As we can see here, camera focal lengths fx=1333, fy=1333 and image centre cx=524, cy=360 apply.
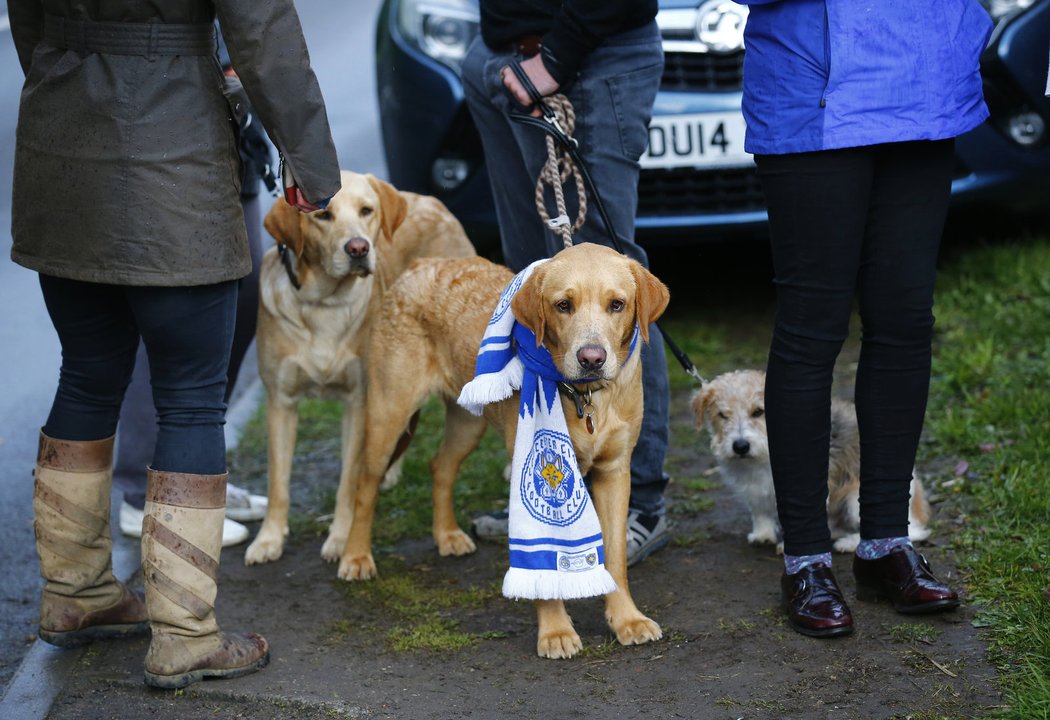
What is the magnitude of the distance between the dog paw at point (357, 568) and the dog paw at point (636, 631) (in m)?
0.99

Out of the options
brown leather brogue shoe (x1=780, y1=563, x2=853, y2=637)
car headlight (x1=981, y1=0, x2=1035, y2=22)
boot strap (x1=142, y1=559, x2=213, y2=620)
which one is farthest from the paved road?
car headlight (x1=981, y1=0, x2=1035, y2=22)

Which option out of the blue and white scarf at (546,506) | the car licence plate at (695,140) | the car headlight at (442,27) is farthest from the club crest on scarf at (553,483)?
the car headlight at (442,27)

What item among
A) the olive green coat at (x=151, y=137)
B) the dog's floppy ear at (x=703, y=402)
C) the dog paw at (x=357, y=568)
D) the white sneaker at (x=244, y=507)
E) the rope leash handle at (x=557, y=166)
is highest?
the olive green coat at (x=151, y=137)

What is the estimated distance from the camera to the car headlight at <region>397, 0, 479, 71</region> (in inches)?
245

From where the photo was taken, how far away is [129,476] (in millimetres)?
4652

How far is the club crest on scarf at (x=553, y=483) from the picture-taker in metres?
3.55

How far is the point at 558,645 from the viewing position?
11.8 ft

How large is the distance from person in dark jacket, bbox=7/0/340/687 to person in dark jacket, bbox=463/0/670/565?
0.87 metres

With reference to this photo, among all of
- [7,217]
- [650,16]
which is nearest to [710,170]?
[650,16]

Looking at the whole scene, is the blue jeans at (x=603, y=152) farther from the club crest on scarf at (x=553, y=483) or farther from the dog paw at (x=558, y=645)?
the dog paw at (x=558, y=645)

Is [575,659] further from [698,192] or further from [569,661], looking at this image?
[698,192]

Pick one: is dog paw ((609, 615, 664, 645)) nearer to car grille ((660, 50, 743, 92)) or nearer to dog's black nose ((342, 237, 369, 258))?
dog's black nose ((342, 237, 369, 258))

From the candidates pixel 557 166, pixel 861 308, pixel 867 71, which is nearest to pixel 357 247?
pixel 557 166

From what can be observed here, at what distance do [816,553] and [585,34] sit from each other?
1.57 m
